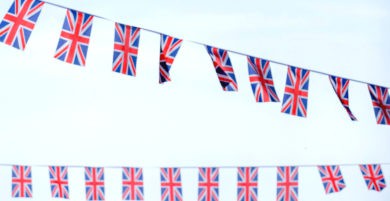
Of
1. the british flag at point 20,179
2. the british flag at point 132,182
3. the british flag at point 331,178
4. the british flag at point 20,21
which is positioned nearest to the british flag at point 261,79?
the british flag at point 331,178

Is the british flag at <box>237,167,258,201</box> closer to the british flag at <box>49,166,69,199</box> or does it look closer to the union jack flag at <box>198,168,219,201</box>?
the union jack flag at <box>198,168,219,201</box>

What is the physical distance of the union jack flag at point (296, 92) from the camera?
1394 cm

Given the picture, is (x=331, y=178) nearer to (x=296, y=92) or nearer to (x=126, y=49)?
(x=296, y=92)

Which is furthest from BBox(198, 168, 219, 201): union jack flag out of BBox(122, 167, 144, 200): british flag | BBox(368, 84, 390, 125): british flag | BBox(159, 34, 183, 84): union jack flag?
BBox(368, 84, 390, 125): british flag

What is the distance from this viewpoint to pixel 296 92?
14.1m

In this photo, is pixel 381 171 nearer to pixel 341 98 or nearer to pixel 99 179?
pixel 341 98

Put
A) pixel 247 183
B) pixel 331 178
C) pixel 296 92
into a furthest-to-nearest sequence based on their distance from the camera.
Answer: pixel 247 183
pixel 331 178
pixel 296 92

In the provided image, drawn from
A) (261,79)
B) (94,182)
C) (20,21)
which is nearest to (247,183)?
(94,182)

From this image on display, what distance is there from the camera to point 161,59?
14062 mm

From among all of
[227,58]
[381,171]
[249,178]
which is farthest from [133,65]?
[381,171]

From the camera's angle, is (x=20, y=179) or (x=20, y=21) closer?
(x=20, y=21)

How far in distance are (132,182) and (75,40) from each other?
4925 millimetres

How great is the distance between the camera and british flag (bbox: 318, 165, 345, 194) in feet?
55.3

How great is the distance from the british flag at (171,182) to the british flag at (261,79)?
159 inches
